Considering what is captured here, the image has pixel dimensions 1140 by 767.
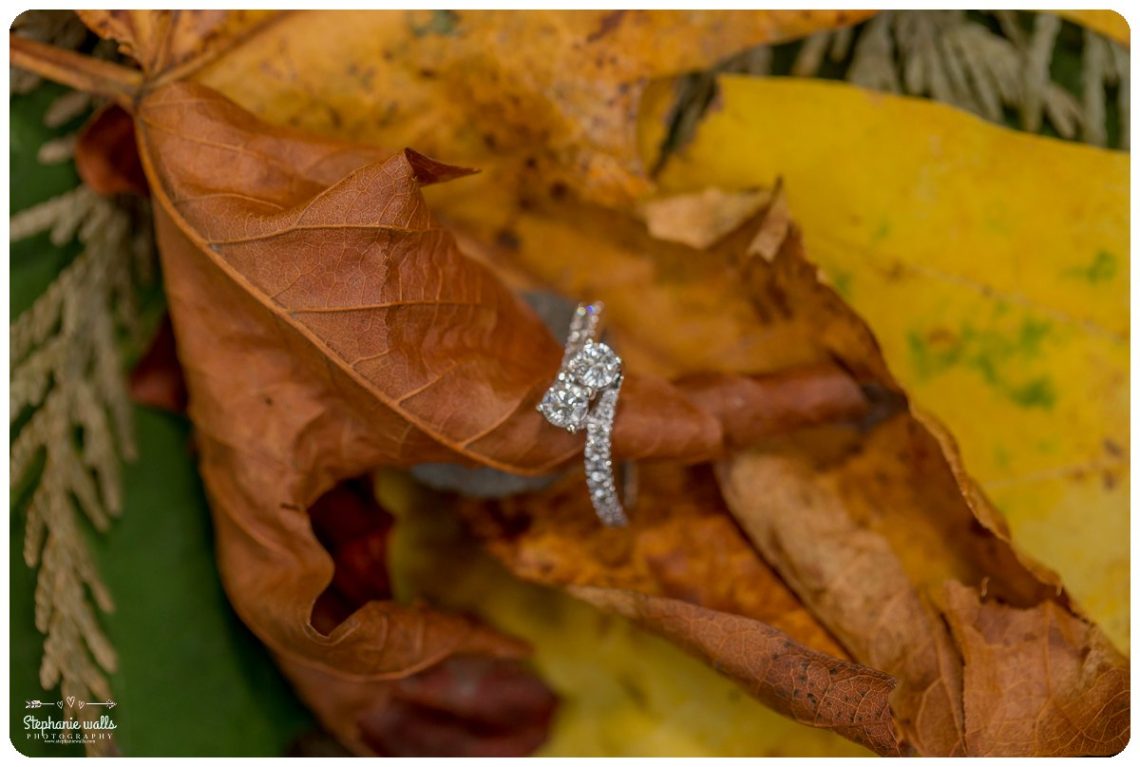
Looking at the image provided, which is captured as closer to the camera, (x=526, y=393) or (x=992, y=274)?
(x=526, y=393)

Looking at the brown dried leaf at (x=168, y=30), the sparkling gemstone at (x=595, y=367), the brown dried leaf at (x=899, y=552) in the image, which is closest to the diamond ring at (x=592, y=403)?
the sparkling gemstone at (x=595, y=367)

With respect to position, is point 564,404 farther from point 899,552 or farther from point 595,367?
point 899,552

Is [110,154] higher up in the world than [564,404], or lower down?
higher up

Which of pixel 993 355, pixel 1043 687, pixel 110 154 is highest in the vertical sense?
pixel 110 154

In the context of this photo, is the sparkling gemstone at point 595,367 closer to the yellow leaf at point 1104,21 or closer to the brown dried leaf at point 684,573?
the brown dried leaf at point 684,573

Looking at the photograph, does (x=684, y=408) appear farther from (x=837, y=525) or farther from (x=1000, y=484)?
(x=1000, y=484)

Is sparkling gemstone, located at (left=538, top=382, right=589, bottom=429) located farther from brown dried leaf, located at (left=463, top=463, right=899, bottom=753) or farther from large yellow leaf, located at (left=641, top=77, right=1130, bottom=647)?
large yellow leaf, located at (left=641, top=77, right=1130, bottom=647)

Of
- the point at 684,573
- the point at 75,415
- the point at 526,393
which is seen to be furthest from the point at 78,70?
the point at 684,573
